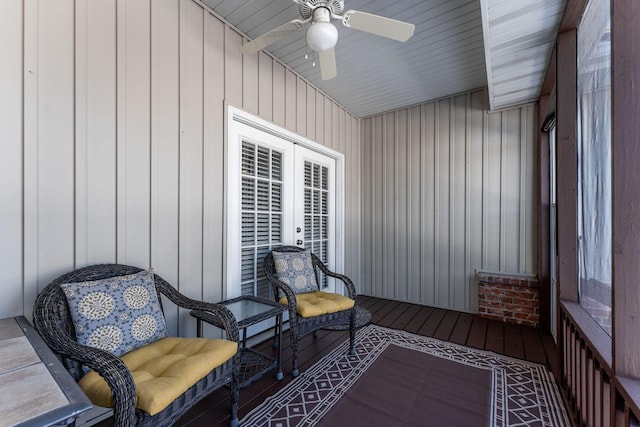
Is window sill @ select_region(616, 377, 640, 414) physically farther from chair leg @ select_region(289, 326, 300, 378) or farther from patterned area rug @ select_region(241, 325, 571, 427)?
chair leg @ select_region(289, 326, 300, 378)

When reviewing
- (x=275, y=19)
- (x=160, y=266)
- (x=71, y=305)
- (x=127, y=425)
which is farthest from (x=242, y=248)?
(x=275, y=19)

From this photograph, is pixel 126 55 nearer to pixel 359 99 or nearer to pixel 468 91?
pixel 359 99

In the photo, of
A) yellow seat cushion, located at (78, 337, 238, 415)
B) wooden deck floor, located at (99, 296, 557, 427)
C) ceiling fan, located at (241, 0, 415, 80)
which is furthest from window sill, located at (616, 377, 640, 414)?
ceiling fan, located at (241, 0, 415, 80)

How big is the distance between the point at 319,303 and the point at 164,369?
1304 millimetres

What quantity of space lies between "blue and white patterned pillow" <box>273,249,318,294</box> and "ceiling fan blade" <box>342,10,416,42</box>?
77.3 inches

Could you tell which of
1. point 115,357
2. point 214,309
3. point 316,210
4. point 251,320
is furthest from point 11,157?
point 316,210

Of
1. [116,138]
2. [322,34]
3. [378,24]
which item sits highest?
[378,24]

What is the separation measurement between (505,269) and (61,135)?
4353 mm

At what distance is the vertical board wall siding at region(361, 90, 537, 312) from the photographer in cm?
344

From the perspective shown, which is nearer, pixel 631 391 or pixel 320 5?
pixel 631 391

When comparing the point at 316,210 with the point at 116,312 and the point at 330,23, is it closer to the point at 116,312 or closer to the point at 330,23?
the point at 330,23

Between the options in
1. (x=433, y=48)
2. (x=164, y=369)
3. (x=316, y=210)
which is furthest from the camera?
(x=316, y=210)

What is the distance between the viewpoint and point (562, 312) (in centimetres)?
199

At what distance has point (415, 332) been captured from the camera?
3045 millimetres
